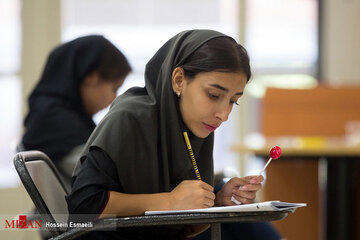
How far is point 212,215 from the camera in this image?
1.17 metres

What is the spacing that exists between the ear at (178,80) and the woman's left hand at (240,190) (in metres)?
0.27

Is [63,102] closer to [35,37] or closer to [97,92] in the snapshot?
[97,92]

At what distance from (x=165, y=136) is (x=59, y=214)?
341 millimetres

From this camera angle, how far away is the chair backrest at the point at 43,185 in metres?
1.29

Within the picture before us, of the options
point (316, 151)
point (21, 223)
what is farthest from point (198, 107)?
point (316, 151)

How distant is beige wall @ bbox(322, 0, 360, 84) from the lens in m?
5.11

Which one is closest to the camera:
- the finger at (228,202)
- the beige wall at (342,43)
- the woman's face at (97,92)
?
the finger at (228,202)

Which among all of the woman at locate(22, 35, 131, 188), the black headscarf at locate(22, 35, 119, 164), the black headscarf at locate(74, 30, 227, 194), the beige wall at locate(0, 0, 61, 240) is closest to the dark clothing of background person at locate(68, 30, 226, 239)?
the black headscarf at locate(74, 30, 227, 194)

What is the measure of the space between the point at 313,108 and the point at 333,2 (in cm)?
167

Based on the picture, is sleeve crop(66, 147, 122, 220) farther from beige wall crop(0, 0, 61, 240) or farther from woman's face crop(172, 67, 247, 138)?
beige wall crop(0, 0, 61, 240)

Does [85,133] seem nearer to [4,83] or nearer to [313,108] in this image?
→ [313,108]

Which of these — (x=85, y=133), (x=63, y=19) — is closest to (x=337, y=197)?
(x=85, y=133)

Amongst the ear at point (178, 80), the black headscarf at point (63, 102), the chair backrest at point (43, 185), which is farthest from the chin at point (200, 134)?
the black headscarf at point (63, 102)

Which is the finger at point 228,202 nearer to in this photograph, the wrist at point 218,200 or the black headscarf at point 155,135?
the wrist at point 218,200
